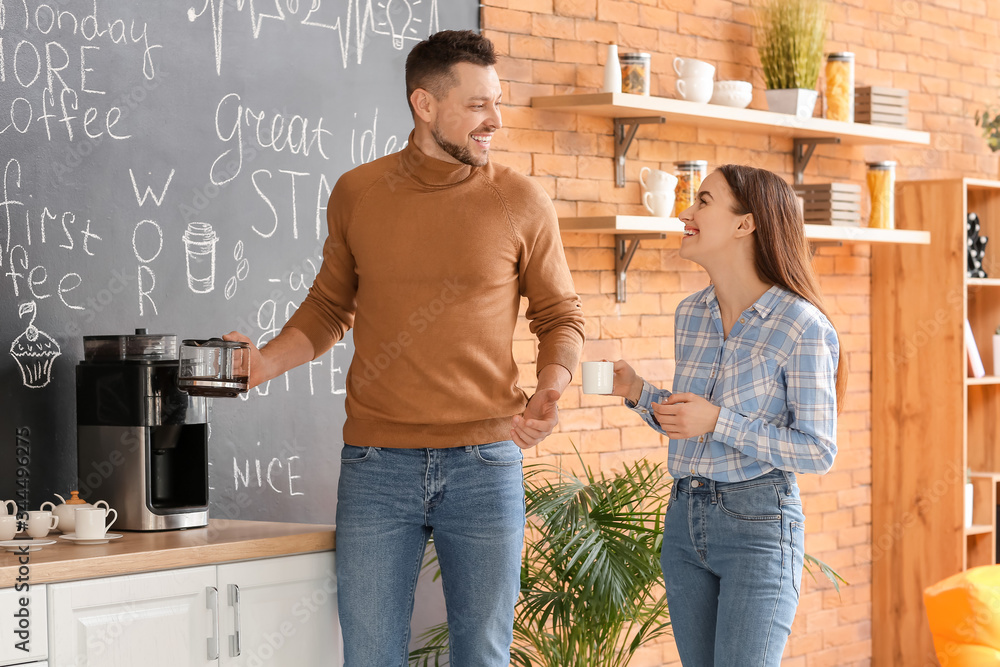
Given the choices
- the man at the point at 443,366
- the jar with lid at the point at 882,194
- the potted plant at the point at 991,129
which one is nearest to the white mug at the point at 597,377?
the man at the point at 443,366

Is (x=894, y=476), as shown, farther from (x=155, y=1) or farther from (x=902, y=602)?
(x=155, y=1)

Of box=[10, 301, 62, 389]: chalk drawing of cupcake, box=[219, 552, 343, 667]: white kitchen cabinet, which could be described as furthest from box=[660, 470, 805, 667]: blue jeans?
box=[10, 301, 62, 389]: chalk drawing of cupcake

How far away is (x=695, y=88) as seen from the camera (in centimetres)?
374

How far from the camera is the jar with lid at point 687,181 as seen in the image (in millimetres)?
3695

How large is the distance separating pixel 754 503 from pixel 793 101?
2.26 meters

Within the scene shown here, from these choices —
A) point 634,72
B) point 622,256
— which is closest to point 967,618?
point 622,256

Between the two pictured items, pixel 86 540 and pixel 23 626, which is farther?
pixel 86 540

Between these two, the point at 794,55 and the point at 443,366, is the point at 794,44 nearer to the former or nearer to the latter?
the point at 794,55

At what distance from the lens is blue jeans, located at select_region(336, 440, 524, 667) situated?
228 centimetres

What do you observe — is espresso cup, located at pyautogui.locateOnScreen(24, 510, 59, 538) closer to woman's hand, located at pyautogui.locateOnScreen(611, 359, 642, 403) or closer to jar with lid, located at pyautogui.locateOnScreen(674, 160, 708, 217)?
woman's hand, located at pyautogui.locateOnScreen(611, 359, 642, 403)

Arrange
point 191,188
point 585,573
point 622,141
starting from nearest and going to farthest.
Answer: point 191,188 < point 585,573 < point 622,141

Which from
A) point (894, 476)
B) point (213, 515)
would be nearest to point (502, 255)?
point (213, 515)

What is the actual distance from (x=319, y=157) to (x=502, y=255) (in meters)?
0.96

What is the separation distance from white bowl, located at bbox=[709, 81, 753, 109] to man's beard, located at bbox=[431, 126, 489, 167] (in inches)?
68.1
